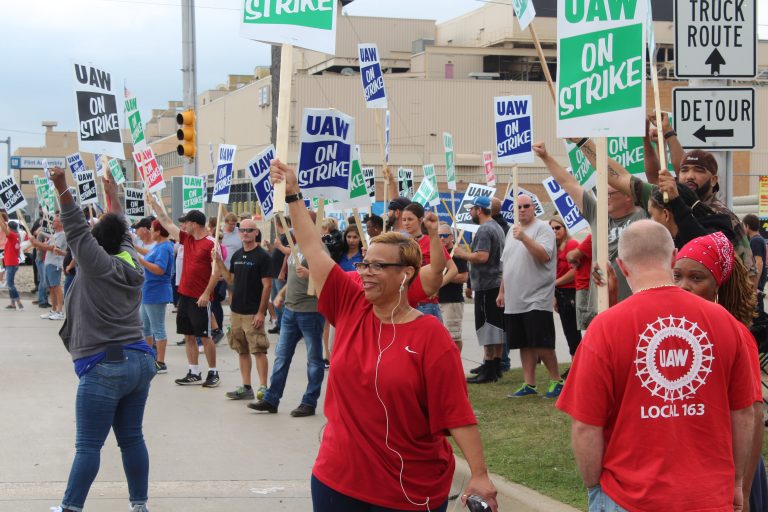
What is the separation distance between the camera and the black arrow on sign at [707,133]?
7.17 metres

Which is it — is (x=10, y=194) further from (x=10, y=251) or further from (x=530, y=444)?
(x=530, y=444)

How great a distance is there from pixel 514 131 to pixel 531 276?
6.19 ft

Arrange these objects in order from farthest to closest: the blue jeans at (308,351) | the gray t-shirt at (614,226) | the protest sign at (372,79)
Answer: the protest sign at (372,79)
the blue jeans at (308,351)
the gray t-shirt at (614,226)

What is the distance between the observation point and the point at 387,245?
169 inches

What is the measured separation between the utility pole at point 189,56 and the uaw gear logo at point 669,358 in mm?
18147

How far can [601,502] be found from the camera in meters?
3.55

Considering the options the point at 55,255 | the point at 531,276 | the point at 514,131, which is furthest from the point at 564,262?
the point at 55,255

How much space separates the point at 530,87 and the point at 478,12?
6.95 meters

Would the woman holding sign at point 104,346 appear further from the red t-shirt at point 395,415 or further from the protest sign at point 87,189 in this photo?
the protest sign at point 87,189

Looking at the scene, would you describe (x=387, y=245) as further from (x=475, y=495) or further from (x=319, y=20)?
(x=319, y=20)

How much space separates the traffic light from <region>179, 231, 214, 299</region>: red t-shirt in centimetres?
774

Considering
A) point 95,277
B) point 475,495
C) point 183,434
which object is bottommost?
point 183,434

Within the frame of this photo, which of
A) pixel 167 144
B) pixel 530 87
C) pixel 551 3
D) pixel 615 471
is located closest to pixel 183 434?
pixel 615 471

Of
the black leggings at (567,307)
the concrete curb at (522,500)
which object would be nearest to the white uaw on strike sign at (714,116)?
the concrete curb at (522,500)
